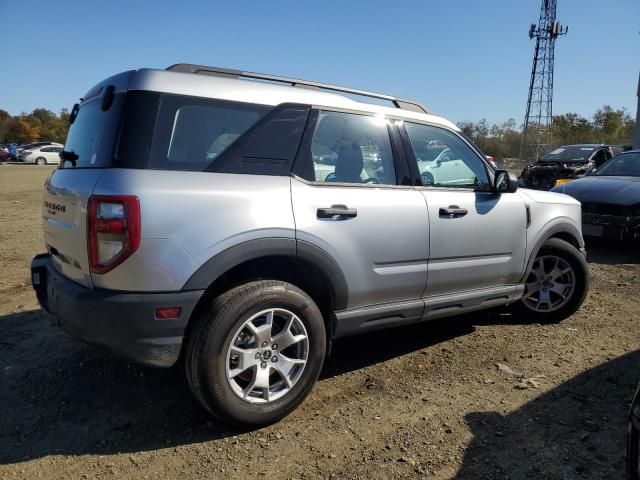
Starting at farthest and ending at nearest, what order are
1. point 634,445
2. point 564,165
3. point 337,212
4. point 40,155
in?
point 40,155, point 564,165, point 337,212, point 634,445

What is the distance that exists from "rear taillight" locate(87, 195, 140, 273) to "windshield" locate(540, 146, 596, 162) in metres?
14.3

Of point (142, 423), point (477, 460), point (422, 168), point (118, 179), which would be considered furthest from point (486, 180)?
point (142, 423)

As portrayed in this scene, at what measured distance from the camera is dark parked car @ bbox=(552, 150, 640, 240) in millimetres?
7160

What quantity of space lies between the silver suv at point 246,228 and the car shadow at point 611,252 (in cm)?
453

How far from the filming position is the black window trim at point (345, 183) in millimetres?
3045

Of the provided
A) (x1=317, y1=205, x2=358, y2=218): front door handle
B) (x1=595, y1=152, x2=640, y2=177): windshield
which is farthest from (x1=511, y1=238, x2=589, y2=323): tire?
(x1=595, y1=152, x2=640, y2=177): windshield

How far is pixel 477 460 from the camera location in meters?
2.62

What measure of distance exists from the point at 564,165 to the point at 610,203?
728 centimetres

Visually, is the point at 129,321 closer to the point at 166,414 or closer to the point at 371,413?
the point at 166,414

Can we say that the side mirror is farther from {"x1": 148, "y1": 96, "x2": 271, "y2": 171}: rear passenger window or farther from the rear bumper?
the rear bumper

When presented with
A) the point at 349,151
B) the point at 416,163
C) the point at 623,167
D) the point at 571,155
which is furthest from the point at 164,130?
the point at 571,155

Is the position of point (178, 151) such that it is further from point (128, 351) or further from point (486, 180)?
point (486, 180)

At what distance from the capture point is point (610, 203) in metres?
7.38

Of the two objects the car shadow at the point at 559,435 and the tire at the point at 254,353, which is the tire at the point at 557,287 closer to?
the car shadow at the point at 559,435
